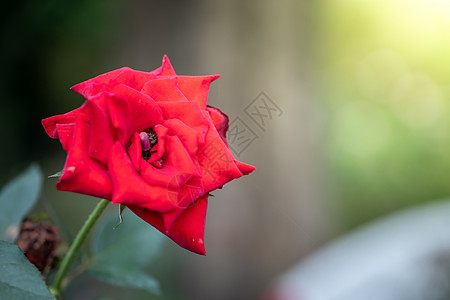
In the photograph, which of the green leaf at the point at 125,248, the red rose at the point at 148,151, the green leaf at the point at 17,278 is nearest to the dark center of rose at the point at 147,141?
the red rose at the point at 148,151

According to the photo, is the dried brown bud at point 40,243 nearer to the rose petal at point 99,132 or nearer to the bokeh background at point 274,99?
the rose petal at point 99,132

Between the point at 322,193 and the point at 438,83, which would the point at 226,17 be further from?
the point at 438,83

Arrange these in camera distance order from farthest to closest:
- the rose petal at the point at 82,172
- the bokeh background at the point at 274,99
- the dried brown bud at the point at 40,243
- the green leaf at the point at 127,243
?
1. the bokeh background at the point at 274,99
2. the green leaf at the point at 127,243
3. the dried brown bud at the point at 40,243
4. the rose petal at the point at 82,172

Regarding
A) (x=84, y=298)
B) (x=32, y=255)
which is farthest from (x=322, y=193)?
(x=32, y=255)

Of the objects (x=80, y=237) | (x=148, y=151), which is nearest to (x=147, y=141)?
(x=148, y=151)

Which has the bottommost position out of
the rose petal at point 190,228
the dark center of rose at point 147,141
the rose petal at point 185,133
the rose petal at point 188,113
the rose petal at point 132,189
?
the rose petal at point 190,228

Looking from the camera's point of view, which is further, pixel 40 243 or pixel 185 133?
pixel 40 243

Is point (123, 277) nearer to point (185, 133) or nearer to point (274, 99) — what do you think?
point (185, 133)
